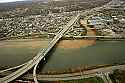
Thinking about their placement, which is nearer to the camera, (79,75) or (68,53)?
(79,75)

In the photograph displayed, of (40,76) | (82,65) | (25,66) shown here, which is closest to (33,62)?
(25,66)

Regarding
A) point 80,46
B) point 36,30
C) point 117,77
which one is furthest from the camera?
point 36,30

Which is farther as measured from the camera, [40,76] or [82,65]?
[82,65]

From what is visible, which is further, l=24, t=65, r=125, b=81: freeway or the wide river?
the wide river

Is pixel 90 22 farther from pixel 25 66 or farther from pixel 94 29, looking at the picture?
pixel 25 66

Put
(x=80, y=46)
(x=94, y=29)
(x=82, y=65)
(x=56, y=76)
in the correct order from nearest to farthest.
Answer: (x=56, y=76) → (x=82, y=65) → (x=80, y=46) → (x=94, y=29)

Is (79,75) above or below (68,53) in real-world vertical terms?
below

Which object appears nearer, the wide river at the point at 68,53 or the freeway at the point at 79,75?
the freeway at the point at 79,75

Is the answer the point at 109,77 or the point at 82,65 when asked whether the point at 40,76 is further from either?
the point at 109,77
